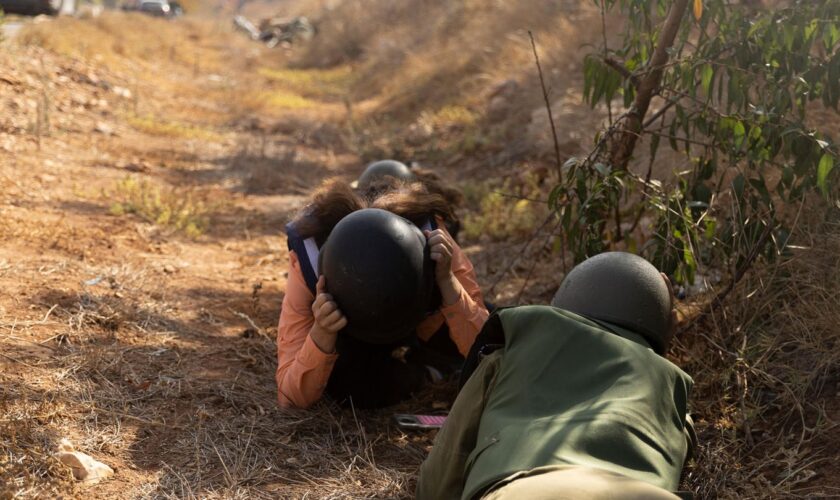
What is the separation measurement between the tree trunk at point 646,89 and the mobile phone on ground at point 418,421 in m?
1.59

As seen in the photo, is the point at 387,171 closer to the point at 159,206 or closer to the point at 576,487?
the point at 159,206

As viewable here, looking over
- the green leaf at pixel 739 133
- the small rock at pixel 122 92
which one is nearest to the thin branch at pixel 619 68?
the green leaf at pixel 739 133

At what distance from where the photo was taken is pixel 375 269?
124 inches

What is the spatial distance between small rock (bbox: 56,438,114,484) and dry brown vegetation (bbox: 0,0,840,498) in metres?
0.05

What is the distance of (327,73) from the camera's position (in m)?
19.9

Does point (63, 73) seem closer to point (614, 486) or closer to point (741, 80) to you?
point (741, 80)

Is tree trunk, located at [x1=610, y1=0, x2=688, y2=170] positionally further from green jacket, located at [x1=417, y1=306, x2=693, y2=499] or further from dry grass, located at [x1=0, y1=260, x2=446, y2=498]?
green jacket, located at [x1=417, y1=306, x2=693, y2=499]

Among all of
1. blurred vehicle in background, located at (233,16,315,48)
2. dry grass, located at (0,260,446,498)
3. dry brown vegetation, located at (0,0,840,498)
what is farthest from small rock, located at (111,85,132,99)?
blurred vehicle in background, located at (233,16,315,48)

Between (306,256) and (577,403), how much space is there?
144 centimetres

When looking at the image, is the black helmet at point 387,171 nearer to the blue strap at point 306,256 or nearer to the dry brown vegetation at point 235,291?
the dry brown vegetation at point 235,291

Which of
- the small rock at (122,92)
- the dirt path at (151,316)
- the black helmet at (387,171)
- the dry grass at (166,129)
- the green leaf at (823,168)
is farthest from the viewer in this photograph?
the small rock at (122,92)

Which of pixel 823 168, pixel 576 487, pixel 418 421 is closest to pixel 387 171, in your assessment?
pixel 418 421

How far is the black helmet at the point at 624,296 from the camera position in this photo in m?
2.83

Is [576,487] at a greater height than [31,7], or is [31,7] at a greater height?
[576,487]
